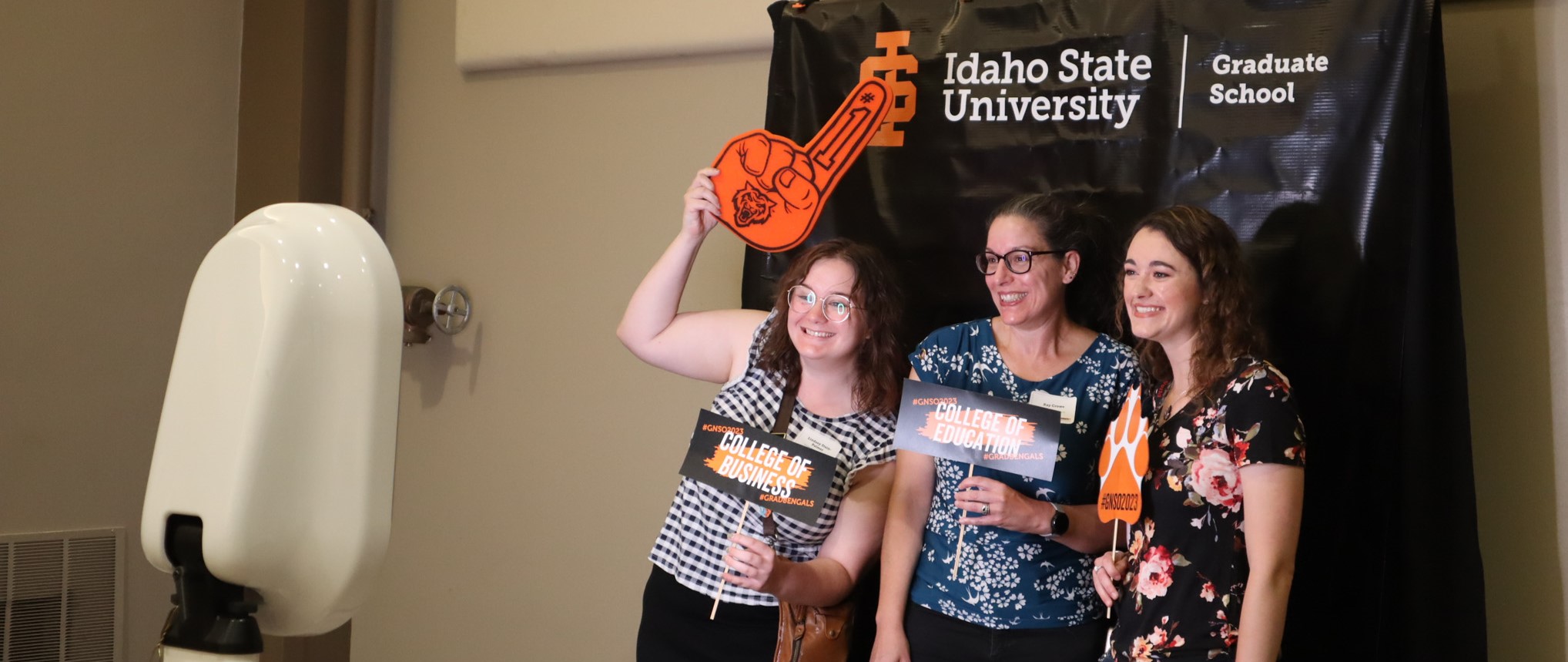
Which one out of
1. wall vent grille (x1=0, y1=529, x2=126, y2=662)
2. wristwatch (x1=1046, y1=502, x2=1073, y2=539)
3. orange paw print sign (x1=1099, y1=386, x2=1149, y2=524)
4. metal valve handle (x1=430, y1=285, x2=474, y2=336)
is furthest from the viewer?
metal valve handle (x1=430, y1=285, x2=474, y2=336)

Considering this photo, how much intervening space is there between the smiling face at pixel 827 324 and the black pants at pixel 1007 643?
0.52m

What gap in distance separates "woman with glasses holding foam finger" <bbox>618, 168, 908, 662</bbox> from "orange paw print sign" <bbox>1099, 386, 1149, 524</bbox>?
463mm

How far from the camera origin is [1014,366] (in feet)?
7.12

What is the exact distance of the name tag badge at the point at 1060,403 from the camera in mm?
2070

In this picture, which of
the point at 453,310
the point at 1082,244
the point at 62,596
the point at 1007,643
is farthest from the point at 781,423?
the point at 62,596

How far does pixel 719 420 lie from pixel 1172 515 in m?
0.81

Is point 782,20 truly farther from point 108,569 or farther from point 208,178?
point 108,569

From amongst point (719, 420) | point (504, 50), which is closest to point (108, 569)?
point (504, 50)

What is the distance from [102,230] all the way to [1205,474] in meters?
3.03

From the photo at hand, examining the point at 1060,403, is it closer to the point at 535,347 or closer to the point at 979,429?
the point at 979,429

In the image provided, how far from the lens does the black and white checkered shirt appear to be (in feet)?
7.16

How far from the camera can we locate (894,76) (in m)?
2.66

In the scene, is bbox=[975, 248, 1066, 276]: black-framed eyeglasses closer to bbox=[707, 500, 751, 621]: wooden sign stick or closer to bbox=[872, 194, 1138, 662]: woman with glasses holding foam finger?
bbox=[872, 194, 1138, 662]: woman with glasses holding foam finger

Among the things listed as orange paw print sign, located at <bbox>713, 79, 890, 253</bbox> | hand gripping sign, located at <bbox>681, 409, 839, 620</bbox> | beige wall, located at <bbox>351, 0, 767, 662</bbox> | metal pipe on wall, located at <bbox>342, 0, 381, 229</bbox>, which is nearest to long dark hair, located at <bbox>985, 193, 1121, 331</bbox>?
orange paw print sign, located at <bbox>713, 79, 890, 253</bbox>
